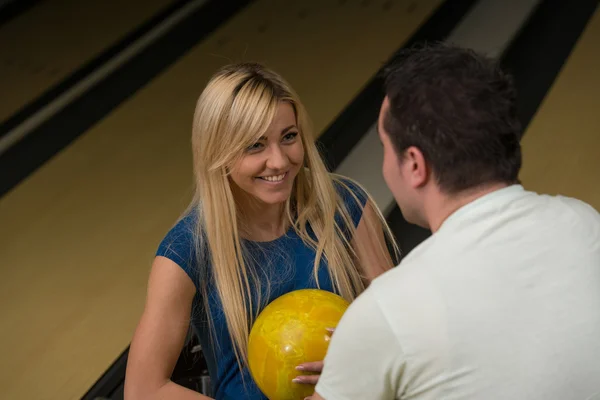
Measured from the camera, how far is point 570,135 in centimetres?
361

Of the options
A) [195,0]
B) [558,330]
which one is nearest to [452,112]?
[558,330]

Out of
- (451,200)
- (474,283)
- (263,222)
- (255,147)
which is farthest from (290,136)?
(474,283)

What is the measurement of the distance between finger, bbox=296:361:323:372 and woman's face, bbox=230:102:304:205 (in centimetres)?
42

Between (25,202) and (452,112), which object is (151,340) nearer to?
(452,112)

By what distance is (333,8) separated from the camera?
4.93 meters

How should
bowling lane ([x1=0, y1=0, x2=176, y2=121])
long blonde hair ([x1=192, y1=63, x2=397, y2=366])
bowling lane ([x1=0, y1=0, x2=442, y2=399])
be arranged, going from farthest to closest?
1. bowling lane ([x1=0, y1=0, x2=176, y2=121])
2. bowling lane ([x1=0, y1=0, x2=442, y2=399])
3. long blonde hair ([x1=192, y1=63, x2=397, y2=366])

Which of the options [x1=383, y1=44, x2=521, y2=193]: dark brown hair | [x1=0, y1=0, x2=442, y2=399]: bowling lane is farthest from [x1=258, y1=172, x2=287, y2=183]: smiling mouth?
[x1=0, y1=0, x2=442, y2=399]: bowling lane

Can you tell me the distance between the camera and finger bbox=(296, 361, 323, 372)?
1.49 meters

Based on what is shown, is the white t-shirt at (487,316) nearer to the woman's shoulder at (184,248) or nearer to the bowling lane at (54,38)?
the woman's shoulder at (184,248)

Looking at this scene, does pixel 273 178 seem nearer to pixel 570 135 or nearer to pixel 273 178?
pixel 273 178

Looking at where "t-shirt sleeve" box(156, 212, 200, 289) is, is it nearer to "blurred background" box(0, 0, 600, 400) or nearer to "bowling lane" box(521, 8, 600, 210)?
"blurred background" box(0, 0, 600, 400)

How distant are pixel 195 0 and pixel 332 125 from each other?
1.82m

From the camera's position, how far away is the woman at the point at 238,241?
1683 millimetres

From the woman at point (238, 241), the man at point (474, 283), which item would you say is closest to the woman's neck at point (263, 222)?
the woman at point (238, 241)
